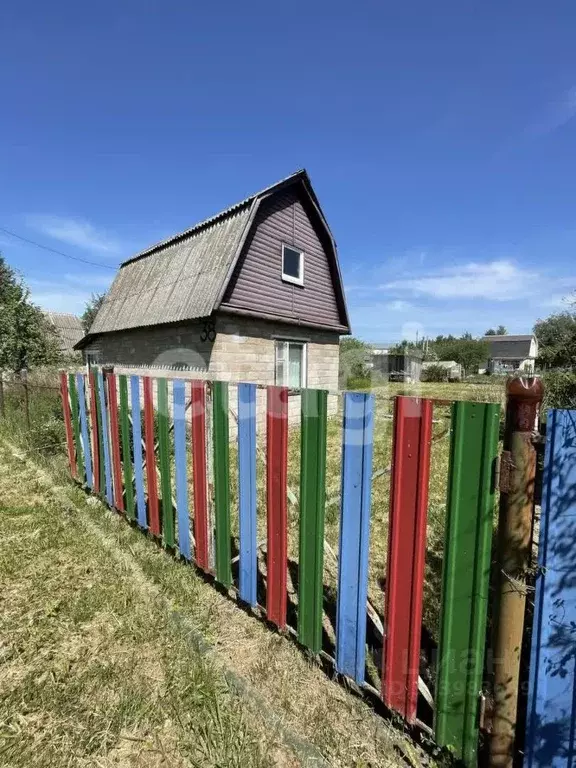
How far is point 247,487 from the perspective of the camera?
2316 millimetres

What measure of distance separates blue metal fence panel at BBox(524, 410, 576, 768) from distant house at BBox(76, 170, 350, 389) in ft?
22.2

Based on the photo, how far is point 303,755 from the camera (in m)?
1.55

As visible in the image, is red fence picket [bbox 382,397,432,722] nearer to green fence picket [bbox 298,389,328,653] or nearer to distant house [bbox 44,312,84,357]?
green fence picket [bbox 298,389,328,653]

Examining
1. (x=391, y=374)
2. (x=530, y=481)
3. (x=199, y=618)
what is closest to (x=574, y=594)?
(x=530, y=481)

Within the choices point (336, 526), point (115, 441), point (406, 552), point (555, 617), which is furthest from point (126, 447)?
point (555, 617)

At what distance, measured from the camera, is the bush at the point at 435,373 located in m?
34.3

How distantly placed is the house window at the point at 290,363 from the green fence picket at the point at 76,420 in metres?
5.26

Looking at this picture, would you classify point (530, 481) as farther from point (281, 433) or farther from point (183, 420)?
point (183, 420)

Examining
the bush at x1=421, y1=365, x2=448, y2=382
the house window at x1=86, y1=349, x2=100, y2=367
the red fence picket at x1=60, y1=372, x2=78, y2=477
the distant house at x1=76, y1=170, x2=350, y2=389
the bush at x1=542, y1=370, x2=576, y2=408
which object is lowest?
the bush at x1=421, y1=365, x2=448, y2=382

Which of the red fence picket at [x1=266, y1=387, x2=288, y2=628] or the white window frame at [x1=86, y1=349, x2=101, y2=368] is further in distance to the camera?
the white window frame at [x1=86, y1=349, x2=101, y2=368]

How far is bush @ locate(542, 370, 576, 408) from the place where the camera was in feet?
12.6

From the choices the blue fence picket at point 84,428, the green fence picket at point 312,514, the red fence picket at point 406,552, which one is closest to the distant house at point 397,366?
the blue fence picket at point 84,428

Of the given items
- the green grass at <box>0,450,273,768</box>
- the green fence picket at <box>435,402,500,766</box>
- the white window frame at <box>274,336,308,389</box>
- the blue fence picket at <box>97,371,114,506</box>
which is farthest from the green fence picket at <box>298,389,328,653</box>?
the white window frame at <box>274,336,308,389</box>

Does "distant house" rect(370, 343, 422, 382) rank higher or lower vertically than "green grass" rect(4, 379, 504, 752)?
higher
